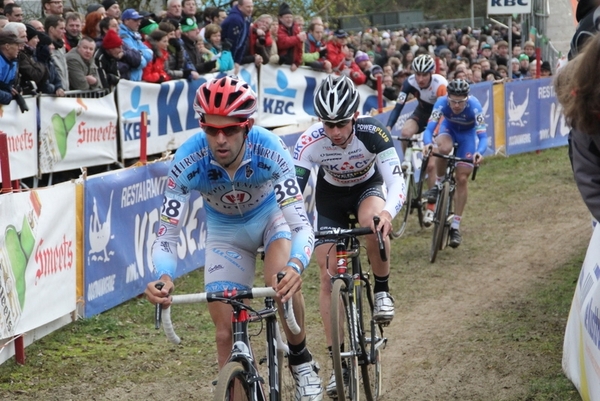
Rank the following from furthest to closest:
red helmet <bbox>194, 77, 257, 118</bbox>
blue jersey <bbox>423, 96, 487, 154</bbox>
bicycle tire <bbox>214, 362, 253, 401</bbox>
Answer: blue jersey <bbox>423, 96, 487, 154</bbox> < red helmet <bbox>194, 77, 257, 118</bbox> < bicycle tire <bbox>214, 362, 253, 401</bbox>

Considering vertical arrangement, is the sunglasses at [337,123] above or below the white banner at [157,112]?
above

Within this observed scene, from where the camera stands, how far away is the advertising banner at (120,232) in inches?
344

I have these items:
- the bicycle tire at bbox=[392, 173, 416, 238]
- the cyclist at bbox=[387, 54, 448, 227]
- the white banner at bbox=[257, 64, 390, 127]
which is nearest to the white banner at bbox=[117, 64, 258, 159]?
the white banner at bbox=[257, 64, 390, 127]

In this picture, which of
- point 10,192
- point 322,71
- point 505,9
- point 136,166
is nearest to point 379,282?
point 10,192

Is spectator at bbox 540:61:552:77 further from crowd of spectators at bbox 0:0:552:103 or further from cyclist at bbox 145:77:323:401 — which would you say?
cyclist at bbox 145:77:323:401

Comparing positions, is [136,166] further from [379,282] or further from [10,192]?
[379,282]

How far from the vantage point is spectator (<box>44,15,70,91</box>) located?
1073 centimetres

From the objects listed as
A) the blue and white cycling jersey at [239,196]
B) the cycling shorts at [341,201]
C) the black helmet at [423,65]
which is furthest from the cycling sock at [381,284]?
the black helmet at [423,65]

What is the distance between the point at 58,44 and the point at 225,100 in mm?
6495

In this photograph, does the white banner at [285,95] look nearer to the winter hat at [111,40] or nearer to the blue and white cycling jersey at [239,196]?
the winter hat at [111,40]

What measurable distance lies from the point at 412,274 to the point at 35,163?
14.6ft

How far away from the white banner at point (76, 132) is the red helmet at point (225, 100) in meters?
5.60

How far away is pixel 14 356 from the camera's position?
7547mm

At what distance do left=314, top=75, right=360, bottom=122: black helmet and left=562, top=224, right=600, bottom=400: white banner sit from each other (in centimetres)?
182
